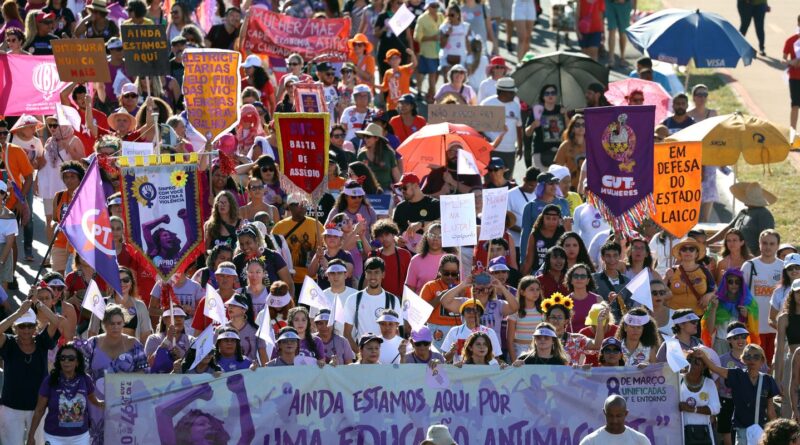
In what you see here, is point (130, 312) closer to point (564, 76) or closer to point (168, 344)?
point (168, 344)

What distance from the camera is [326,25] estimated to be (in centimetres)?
2509

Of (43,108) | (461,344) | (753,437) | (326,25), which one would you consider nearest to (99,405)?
(461,344)

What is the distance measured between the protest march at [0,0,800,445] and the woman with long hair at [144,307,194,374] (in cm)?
3

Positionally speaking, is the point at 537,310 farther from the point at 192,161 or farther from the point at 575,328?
the point at 192,161

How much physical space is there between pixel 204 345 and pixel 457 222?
2795 millimetres

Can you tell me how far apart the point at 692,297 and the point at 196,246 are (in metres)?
4.66

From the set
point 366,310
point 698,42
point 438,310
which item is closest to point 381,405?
point 366,310

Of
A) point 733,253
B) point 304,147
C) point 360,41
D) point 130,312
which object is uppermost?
point 360,41

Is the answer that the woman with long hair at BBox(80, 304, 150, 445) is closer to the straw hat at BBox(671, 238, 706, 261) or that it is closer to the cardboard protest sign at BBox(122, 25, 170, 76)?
the straw hat at BBox(671, 238, 706, 261)

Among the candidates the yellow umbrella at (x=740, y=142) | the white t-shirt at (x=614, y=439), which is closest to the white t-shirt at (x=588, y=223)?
the yellow umbrella at (x=740, y=142)

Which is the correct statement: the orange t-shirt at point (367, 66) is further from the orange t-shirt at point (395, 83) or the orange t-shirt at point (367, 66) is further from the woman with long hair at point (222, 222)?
the woman with long hair at point (222, 222)

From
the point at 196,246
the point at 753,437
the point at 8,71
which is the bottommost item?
the point at 753,437

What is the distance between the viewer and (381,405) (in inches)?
603

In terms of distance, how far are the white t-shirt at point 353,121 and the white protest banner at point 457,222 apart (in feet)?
18.9
